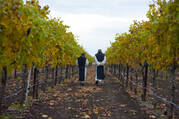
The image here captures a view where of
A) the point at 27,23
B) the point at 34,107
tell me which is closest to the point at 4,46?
the point at 27,23

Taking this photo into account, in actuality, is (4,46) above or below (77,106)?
above

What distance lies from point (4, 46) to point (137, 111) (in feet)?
18.4

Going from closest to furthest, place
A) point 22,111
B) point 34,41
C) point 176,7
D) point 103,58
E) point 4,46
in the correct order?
1. point 4,46
2. point 34,41
3. point 176,7
4. point 22,111
5. point 103,58

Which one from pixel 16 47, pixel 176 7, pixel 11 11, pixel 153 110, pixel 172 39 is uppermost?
pixel 176 7

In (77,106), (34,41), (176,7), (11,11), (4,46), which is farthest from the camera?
(77,106)

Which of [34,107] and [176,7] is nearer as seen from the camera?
[176,7]

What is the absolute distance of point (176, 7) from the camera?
418cm

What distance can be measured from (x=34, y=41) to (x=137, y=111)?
5.00 metres

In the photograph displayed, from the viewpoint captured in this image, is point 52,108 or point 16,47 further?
point 52,108

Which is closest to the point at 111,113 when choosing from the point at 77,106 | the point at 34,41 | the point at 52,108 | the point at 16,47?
the point at 77,106

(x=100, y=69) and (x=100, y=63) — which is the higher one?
(x=100, y=63)

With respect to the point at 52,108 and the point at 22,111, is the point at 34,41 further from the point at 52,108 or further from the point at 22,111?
the point at 52,108

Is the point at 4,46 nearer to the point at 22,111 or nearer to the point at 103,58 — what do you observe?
the point at 22,111

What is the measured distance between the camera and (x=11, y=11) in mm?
2938
